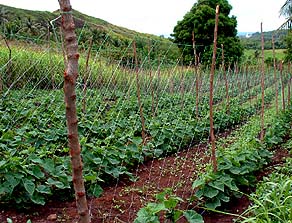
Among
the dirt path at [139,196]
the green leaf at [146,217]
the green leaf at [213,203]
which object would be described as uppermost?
the green leaf at [146,217]

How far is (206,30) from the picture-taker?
21.4m

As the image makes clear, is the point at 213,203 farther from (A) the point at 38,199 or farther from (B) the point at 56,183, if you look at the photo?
(A) the point at 38,199

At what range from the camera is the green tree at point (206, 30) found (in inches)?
832

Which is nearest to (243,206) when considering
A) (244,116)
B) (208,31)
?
(244,116)

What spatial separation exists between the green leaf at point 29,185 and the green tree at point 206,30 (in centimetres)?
1796

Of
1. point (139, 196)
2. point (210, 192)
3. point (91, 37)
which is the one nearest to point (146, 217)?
point (210, 192)

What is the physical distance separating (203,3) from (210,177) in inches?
832

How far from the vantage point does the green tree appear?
21.1m

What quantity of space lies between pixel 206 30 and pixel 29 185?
19606 mm

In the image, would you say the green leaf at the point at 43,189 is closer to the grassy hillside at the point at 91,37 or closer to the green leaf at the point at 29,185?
the green leaf at the point at 29,185

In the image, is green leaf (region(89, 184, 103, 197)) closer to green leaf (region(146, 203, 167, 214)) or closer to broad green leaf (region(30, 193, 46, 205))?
broad green leaf (region(30, 193, 46, 205))

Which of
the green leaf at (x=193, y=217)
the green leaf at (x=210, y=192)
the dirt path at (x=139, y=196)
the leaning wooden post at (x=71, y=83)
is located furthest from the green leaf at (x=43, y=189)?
the leaning wooden post at (x=71, y=83)

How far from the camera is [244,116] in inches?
341

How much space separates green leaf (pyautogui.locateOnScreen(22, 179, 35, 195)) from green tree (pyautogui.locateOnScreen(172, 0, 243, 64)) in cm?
1796
